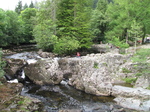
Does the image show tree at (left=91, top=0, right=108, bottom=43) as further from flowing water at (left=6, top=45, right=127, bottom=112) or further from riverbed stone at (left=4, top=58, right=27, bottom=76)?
flowing water at (left=6, top=45, right=127, bottom=112)

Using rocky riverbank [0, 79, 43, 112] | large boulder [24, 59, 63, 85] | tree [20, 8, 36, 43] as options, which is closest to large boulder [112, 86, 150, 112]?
large boulder [24, 59, 63, 85]

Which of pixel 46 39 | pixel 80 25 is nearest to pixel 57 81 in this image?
pixel 46 39

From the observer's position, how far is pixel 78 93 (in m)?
16.0

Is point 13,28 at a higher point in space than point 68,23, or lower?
higher

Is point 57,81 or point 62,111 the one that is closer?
point 62,111

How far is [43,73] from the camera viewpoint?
18188 millimetres

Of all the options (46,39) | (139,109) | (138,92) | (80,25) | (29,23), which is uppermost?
(29,23)

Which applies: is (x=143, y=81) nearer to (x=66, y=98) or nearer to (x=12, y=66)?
(x=66, y=98)

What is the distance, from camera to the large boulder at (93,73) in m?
15.9

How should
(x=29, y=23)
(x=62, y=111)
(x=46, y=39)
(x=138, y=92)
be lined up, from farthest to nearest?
(x=29, y=23)
(x=46, y=39)
(x=138, y=92)
(x=62, y=111)

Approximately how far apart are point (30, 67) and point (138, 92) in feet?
43.1

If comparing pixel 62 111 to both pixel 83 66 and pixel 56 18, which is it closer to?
pixel 83 66

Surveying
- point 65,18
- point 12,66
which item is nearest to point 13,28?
point 65,18

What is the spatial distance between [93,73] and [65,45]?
13.9 meters
